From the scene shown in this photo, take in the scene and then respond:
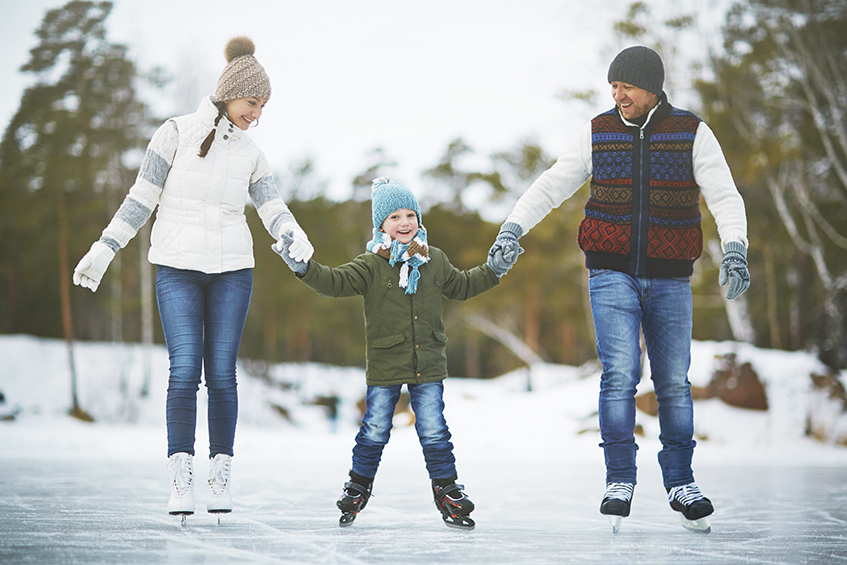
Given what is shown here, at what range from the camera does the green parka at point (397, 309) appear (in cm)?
263

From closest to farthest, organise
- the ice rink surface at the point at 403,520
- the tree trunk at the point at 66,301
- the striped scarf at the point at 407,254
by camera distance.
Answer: the ice rink surface at the point at 403,520
the striped scarf at the point at 407,254
the tree trunk at the point at 66,301

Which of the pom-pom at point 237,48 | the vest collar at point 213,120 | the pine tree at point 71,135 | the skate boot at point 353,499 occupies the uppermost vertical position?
the pine tree at point 71,135

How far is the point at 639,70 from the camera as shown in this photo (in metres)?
2.63

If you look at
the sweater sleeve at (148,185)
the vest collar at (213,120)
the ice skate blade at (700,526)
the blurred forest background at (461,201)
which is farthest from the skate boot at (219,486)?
the blurred forest background at (461,201)

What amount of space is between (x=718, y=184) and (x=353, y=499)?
1.60 m

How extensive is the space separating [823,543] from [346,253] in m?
15.8

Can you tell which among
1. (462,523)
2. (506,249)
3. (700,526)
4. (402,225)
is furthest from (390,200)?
(700,526)

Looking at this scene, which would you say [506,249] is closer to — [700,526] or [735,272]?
[735,272]

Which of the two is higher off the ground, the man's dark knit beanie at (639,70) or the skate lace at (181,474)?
the man's dark knit beanie at (639,70)

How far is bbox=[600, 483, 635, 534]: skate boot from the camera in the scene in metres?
2.42

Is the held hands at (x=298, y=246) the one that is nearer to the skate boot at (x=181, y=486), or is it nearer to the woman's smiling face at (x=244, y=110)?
the woman's smiling face at (x=244, y=110)

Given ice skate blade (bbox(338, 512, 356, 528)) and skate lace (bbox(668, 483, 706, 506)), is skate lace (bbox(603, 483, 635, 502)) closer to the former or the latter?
skate lace (bbox(668, 483, 706, 506))

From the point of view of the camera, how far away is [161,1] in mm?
13680

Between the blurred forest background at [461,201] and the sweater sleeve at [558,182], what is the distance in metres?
7.10
